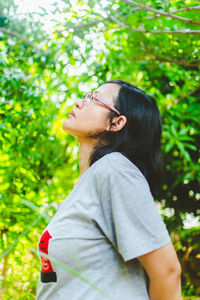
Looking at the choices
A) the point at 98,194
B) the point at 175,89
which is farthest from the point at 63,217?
the point at 175,89

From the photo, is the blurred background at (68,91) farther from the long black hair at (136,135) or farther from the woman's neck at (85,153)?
the long black hair at (136,135)

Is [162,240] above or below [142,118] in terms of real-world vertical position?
below

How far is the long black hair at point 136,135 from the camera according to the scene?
4.81 ft

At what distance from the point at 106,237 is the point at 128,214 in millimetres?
140

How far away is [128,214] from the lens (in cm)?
107

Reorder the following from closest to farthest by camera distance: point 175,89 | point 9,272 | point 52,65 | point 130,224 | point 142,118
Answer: point 130,224, point 142,118, point 9,272, point 52,65, point 175,89

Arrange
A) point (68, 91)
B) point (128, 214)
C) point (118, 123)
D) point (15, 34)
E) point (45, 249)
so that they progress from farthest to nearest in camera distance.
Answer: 1. point (68, 91)
2. point (15, 34)
3. point (118, 123)
4. point (45, 249)
5. point (128, 214)

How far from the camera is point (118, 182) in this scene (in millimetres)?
1105

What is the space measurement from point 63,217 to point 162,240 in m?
0.35

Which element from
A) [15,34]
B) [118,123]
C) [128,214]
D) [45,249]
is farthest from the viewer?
[15,34]

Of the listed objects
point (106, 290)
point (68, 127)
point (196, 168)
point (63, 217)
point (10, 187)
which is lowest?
point (196, 168)

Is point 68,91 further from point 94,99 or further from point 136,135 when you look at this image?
point 136,135

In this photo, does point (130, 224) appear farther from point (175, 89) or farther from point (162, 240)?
point (175, 89)

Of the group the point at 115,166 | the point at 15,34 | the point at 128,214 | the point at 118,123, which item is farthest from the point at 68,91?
the point at 128,214
